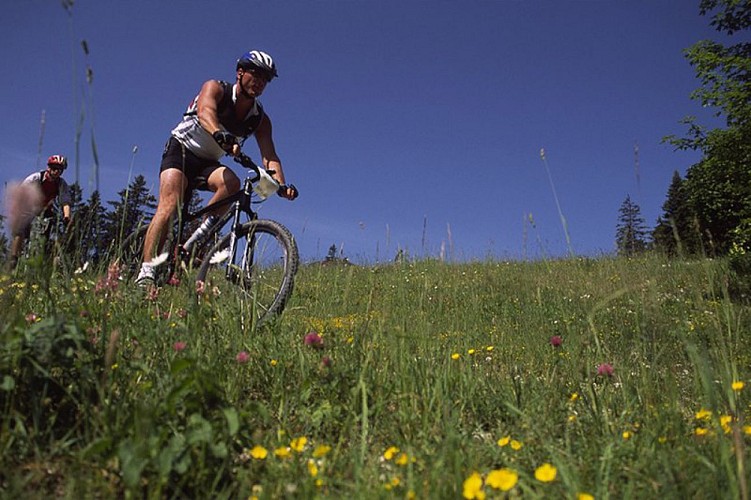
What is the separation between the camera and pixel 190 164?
5.08 m

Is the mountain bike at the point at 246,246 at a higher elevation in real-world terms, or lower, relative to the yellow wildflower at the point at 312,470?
higher

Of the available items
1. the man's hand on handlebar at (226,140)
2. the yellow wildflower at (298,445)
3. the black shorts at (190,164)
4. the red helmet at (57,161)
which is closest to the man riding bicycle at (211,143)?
the black shorts at (190,164)

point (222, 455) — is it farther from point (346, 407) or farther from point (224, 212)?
point (224, 212)

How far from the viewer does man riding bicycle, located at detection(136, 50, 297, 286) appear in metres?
4.68

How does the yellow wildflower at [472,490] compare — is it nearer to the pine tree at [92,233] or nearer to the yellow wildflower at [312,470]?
the yellow wildflower at [312,470]

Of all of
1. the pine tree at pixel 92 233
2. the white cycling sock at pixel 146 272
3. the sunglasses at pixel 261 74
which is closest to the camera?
the pine tree at pixel 92 233

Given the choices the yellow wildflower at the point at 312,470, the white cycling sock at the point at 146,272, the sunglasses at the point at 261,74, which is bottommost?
the yellow wildflower at the point at 312,470

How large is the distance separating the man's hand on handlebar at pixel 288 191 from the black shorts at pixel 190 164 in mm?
869

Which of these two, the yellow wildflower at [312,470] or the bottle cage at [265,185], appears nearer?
the yellow wildflower at [312,470]

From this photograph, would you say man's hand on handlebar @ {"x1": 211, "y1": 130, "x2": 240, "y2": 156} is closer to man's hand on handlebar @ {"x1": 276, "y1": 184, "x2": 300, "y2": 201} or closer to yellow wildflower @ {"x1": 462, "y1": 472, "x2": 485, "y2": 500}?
man's hand on handlebar @ {"x1": 276, "y1": 184, "x2": 300, "y2": 201}

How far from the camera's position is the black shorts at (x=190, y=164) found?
4.91 meters

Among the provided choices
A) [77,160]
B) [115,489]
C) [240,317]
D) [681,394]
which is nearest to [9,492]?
[115,489]

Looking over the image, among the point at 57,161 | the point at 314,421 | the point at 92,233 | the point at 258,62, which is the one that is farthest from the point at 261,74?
the point at 57,161

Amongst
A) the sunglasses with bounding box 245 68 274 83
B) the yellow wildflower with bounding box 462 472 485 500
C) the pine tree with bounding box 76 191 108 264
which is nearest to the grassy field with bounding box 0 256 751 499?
the yellow wildflower with bounding box 462 472 485 500
